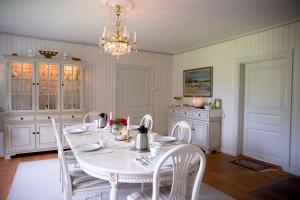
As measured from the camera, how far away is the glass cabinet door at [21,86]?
12.5 feet

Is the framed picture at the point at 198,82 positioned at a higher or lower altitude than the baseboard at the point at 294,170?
higher

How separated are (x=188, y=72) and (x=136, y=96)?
5.15 feet

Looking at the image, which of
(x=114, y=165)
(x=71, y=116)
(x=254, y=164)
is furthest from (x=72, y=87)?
(x=254, y=164)

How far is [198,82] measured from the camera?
496 centimetres

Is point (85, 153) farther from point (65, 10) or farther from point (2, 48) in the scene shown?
point (2, 48)

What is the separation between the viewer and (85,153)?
1.84 meters

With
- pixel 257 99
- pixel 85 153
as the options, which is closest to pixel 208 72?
pixel 257 99

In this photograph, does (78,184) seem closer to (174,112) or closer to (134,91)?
(174,112)

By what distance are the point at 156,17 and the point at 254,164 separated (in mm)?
3094

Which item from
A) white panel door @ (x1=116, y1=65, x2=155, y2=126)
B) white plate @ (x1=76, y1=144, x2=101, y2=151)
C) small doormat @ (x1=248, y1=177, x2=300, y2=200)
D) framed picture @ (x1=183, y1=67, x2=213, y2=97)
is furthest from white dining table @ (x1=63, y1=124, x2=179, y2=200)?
white panel door @ (x1=116, y1=65, x2=155, y2=126)

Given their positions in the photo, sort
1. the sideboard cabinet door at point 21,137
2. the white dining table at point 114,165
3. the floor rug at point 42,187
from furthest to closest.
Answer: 1. the sideboard cabinet door at point 21,137
2. the floor rug at point 42,187
3. the white dining table at point 114,165

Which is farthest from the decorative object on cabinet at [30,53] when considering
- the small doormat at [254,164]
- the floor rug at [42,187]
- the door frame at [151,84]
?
the small doormat at [254,164]

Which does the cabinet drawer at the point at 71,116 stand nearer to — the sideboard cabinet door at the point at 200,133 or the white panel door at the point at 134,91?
the white panel door at the point at 134,91

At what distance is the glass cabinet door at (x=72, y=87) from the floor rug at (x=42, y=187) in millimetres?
1429
